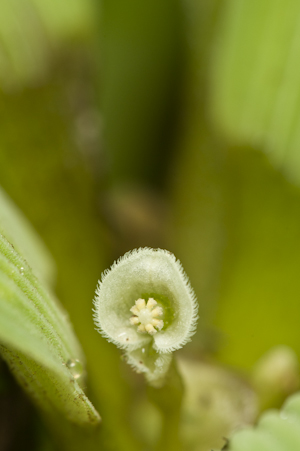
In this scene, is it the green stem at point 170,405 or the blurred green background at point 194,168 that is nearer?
the green stem at point 170,405

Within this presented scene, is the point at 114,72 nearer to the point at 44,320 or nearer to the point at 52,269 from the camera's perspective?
the point at 52,269

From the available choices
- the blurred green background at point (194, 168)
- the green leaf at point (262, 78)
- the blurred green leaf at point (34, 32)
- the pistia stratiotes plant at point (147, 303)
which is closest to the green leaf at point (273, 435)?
the pistia stratiotes plant at point (147, 303)

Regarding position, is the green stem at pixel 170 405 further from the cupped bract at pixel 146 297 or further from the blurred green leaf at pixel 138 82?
the blurred green leaf at pixel 138 82

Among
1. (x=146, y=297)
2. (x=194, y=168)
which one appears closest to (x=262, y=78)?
(x=194, y=168)

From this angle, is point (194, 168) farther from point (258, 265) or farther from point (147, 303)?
point (147, 303)

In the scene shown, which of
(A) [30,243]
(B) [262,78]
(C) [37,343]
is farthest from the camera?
(B) [262,78]

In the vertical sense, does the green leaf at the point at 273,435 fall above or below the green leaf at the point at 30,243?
below

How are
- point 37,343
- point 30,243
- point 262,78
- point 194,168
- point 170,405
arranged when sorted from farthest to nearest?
point 194,168, point 262,78, point 30,243, point 170,405, point 37,343

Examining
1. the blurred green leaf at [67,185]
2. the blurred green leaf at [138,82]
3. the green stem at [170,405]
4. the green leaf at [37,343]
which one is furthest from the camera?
the blurred green leaf at [138,82]
